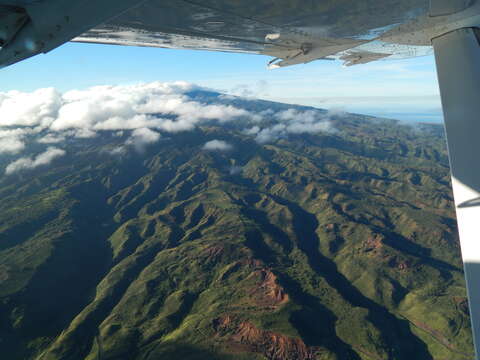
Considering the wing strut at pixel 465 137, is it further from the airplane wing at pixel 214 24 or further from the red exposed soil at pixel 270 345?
the red exposed soil at pixel 270 345

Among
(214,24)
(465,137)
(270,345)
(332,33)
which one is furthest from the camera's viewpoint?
(270,345)

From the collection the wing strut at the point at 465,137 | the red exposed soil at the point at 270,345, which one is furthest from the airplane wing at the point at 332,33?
the red exposed soil at the point at 270,345

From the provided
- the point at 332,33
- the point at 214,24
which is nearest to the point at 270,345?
the point at 332,33

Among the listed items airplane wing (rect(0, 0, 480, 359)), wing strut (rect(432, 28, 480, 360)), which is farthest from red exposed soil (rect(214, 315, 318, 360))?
airplane wing (rect(0, 0, 480, 359))

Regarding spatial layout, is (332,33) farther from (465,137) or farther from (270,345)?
(270,345)

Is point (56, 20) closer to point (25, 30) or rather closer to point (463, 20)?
point (25, 30)

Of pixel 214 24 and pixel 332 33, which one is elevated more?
pixel 214 24
